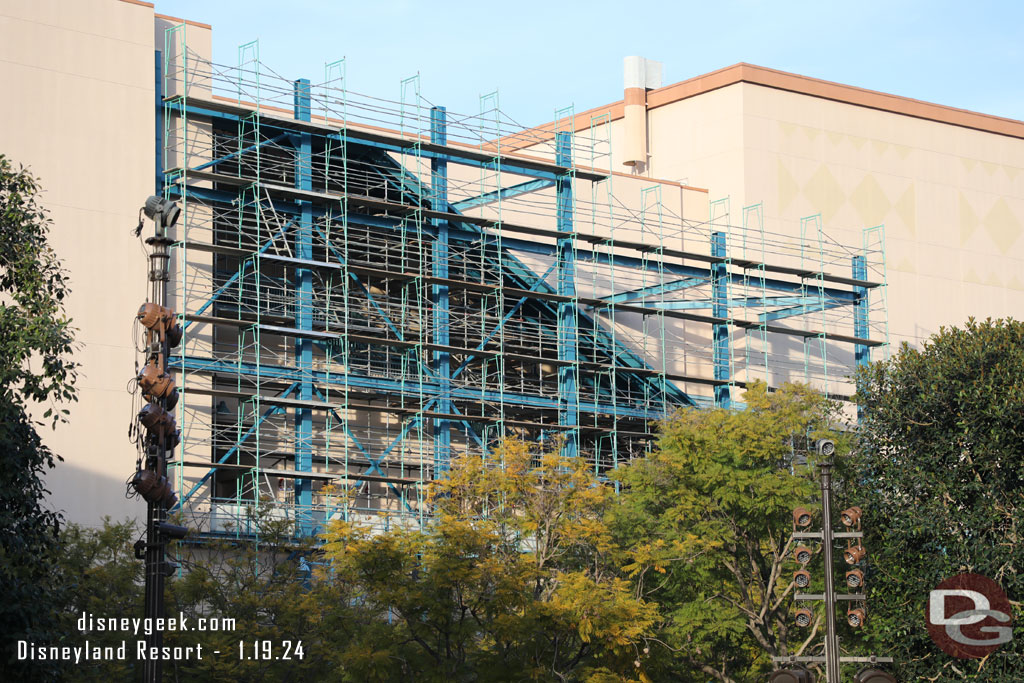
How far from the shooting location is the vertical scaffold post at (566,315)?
50719 millimetres

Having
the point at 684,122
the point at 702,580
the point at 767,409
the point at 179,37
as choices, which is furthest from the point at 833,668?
the point at 684,122

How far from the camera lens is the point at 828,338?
58188mm

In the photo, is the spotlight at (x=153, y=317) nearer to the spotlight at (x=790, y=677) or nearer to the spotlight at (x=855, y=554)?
the spotlight at (x=790, y=677)

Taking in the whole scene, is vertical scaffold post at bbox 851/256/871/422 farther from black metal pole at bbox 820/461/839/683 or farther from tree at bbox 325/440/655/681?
black metal pole at bbox 820/461/839/683

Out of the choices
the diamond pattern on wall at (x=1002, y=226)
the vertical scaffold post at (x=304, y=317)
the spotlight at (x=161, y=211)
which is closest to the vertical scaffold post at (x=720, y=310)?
the vertical scaffold post at (x=304, y=317)

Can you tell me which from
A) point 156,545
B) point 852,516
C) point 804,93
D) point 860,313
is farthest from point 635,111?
point 156,545

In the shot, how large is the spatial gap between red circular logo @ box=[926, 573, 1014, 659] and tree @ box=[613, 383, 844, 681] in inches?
180

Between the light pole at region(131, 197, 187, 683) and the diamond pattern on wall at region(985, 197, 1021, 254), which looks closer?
the light pole at region(131, 197, 187, 683)

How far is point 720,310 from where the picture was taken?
186 feet

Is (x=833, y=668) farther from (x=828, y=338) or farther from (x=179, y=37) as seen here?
(x=828, y=338)

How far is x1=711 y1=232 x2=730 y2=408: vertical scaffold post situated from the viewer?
56062 mm

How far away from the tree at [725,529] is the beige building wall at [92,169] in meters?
15.1

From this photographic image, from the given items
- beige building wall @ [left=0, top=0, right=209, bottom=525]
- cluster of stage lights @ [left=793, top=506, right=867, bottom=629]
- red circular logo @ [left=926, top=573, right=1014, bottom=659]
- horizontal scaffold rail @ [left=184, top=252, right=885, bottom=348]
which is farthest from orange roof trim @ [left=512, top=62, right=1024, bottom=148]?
cluster of stage lights @ [left=793, top=506, right=867, bottom=629]

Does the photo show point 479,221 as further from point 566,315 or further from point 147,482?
point 147,482
